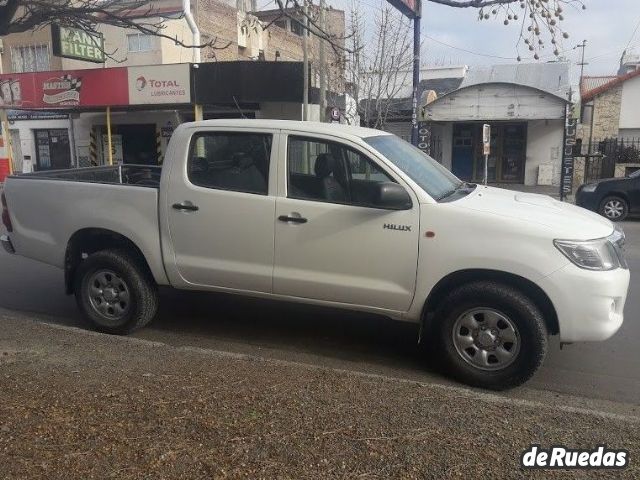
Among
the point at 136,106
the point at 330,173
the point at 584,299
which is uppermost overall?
the point at 136,106

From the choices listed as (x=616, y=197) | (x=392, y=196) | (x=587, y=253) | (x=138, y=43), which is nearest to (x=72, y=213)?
(x=392, y=196)

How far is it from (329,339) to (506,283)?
181 cm

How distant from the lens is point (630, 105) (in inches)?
995

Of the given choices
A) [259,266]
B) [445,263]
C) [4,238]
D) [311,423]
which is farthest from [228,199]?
[4,238]

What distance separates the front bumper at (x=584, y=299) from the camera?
12.9ft

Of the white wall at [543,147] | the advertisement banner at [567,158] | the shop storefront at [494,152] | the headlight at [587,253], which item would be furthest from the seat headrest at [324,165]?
the white wall at [543,147]

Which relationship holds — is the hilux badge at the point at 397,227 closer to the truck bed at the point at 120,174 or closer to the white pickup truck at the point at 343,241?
the white pickup truck at the point at 343,241

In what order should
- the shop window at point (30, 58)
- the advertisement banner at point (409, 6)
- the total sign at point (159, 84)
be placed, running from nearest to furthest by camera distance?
the advertisement banner at point (409, 6), the total sign at point (159, 84), the shop window at point (30, 58)

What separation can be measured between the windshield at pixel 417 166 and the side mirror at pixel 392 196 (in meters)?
0.21

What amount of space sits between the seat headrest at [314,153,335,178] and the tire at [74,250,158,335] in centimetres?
182

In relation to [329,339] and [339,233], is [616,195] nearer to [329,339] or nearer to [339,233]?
[329,339]

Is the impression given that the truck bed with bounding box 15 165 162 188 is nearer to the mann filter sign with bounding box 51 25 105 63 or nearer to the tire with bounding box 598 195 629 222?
the tire with bounding box 598 195 629 222

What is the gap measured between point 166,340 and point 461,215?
2806 millimetres

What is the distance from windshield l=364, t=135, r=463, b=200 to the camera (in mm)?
4500
